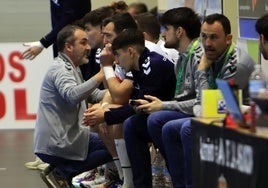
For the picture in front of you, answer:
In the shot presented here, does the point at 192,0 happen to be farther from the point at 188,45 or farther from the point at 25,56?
the point at 188,45

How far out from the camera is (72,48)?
741cm

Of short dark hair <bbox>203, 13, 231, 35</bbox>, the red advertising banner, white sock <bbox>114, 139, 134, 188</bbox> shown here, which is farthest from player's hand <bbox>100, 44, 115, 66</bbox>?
the red advertising banner

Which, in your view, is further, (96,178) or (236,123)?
(96,178)

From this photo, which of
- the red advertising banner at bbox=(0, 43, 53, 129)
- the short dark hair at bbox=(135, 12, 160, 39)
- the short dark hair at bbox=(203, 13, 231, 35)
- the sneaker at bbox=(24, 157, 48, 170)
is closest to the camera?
the short dark hair at bbox=(203, 13, 231, 35)

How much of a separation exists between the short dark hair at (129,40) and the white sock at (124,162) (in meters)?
0.75

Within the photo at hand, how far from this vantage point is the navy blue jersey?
6547 millimetres

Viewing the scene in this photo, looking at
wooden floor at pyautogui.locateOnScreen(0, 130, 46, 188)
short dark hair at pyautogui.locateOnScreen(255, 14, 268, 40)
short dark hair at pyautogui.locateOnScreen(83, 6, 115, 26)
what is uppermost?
short dark hair at pyautogui.locateOnScreen(83, 6, 115, 26)

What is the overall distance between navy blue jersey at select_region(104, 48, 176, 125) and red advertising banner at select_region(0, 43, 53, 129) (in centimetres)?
518

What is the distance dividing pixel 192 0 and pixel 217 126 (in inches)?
163

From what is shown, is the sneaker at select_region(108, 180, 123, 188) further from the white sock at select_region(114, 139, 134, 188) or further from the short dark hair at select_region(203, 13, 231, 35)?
the short dark hair at select_region(203, 13, 231, 35)

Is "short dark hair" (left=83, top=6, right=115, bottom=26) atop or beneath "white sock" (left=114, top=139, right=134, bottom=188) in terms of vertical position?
atop

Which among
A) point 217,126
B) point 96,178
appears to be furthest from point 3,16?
point 217,126

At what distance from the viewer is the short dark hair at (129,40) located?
6.62 m

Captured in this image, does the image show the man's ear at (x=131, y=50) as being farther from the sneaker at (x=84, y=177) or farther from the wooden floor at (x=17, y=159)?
the wooden floor at (x=17, y=159)
